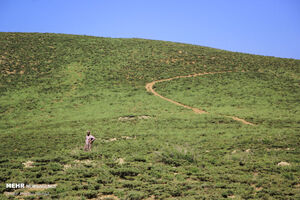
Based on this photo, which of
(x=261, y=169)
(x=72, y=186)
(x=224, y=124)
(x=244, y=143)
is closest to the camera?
(x=72, y=186)

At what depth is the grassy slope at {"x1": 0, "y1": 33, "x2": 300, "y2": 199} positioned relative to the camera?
11289 millimetres

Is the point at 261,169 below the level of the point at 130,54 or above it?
below

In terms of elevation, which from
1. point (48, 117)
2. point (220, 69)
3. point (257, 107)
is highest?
point (220, 69)

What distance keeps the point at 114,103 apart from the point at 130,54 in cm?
3073

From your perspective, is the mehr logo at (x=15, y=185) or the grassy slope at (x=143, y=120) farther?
the grassy slope at (x=143, y=120)

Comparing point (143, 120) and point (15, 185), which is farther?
point (143, 120)

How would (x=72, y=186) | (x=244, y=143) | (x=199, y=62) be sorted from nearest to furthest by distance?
(x=72, y=186), (x=244, y=143), (x=199, y=62)

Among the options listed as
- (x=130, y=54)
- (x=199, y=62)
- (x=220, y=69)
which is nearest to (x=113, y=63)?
(x=130, y=54)

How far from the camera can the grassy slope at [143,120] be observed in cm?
1129

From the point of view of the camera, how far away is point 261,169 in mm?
12383

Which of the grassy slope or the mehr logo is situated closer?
the mehr logo

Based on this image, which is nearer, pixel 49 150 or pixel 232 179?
pixel 232 179

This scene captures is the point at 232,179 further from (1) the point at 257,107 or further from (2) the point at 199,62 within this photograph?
(2) the point at 199,62

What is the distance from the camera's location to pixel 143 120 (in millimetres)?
28672
